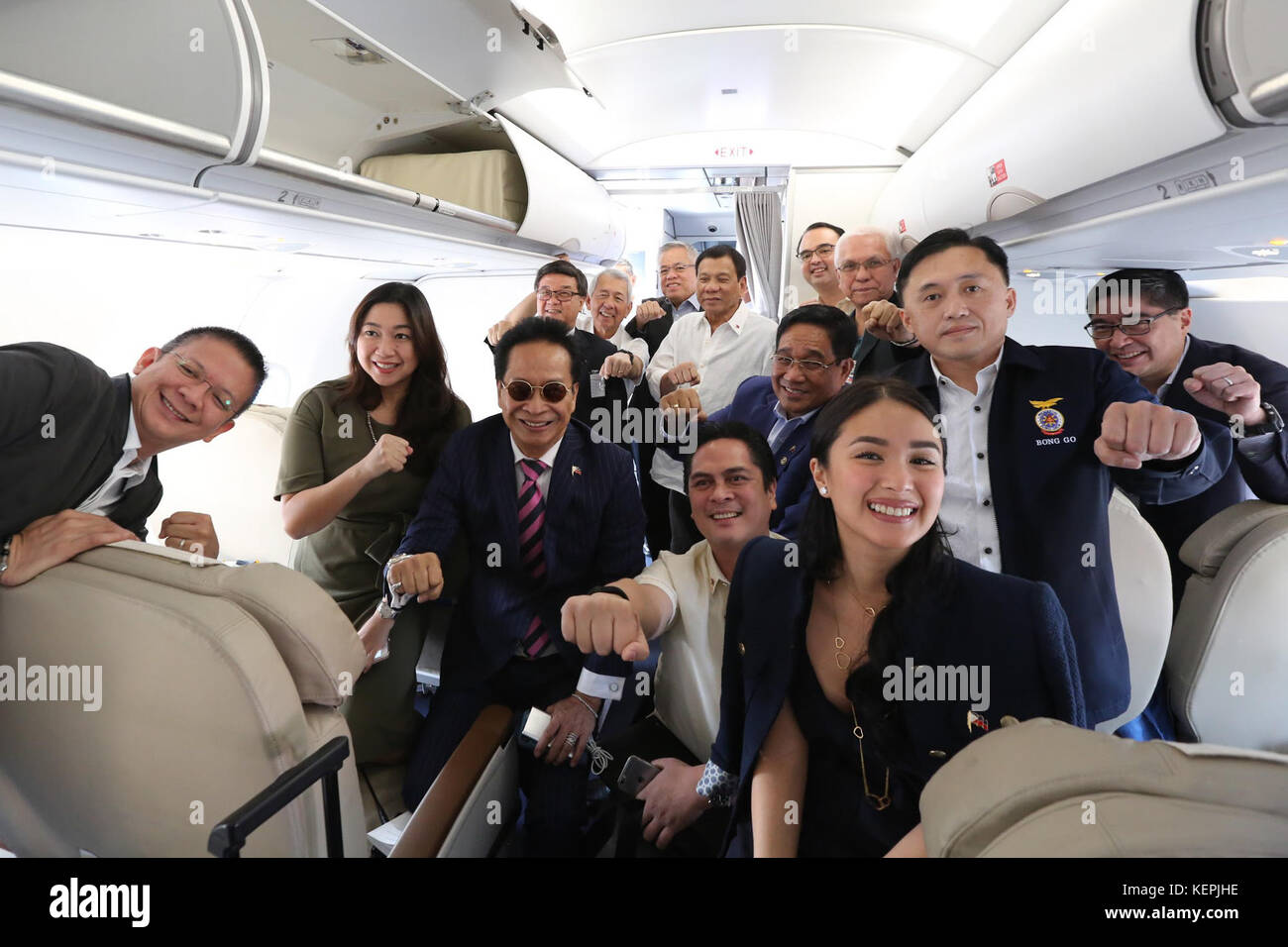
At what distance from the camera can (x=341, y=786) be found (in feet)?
3.92

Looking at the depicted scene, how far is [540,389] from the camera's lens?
2.02 m

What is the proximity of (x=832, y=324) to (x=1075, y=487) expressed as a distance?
97 cm

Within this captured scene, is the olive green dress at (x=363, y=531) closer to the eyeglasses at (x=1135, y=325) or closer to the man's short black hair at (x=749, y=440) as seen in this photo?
the man's short black hair at (x=749, y=440)

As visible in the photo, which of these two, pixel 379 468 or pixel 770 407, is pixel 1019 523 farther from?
pixel 379 468

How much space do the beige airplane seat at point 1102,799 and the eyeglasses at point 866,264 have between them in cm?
263

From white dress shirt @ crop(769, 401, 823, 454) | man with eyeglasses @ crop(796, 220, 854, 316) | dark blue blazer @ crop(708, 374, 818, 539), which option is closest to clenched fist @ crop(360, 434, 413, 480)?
dark blue blazer @ crop(708, 374, 818, 539)

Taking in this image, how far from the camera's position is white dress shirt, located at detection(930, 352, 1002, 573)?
1.68m

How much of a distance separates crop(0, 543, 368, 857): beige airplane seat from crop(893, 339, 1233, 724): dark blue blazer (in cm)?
155

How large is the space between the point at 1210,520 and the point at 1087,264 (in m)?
1.98

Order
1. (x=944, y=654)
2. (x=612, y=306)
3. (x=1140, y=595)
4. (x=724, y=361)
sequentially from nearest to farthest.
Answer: (x=944, y=654) < (x=1140, y=595) < (x=724, y=361) < (x=612, y=306)

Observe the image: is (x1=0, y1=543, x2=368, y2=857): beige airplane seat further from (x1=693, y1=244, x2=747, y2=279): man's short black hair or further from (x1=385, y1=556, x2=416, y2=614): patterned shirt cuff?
(x1=693, y1=244, x2=747, y2=279): man's short black hair

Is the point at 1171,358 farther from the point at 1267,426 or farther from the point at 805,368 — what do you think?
the point at 805,368

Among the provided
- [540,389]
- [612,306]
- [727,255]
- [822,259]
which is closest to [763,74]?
[822,259]

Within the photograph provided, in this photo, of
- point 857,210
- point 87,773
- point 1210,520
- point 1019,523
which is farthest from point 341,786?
point 857,210
